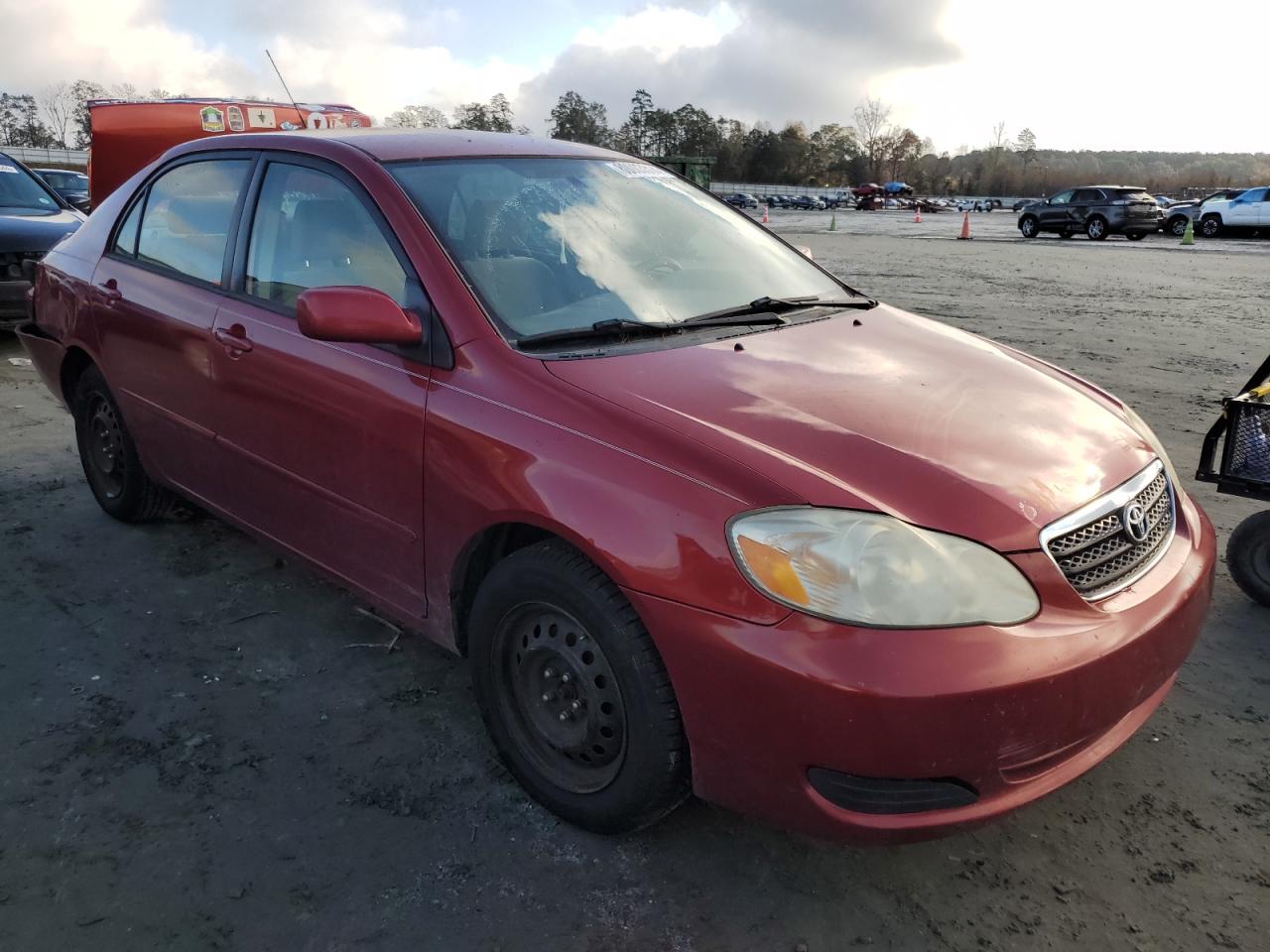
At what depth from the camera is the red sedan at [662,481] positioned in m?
1.85

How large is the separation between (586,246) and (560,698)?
1332 mm

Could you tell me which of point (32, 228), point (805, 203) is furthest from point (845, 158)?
point (32, 228)

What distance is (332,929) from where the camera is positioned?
2018 mm

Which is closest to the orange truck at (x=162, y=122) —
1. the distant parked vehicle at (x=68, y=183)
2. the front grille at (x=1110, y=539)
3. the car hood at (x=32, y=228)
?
the distant parked vehicle at (x=68, y=183)

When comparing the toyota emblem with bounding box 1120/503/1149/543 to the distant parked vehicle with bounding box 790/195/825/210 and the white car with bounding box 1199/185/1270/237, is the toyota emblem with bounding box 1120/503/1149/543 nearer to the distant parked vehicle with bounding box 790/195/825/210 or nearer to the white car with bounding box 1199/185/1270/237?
the white car with bounding box 1199/185/1270/237

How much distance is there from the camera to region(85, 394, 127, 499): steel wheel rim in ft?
13.2

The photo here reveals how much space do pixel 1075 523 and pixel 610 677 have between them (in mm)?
1081

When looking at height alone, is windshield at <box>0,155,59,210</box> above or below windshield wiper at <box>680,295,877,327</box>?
above

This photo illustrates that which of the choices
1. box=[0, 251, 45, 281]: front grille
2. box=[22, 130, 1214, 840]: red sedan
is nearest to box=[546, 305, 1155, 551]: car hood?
box=[22, 130, 1214, 840]: red sedan

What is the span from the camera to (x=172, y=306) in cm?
339

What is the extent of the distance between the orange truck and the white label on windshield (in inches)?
421

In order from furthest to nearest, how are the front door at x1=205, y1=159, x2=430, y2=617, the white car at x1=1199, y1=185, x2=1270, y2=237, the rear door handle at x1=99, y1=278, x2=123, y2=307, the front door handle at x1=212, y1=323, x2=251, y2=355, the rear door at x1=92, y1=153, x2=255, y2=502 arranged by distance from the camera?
the white car at x1=1199, y1=185, x2=1270, y2=237
the rear door handle at x1=99, y1=278, x2=123, y2=307
the rear door at x1=92, y1=153, x2=255, y2=502
the front door handle at x1=212, y1=323, x2=251, y2=355
the front door at x1=205, y1=159, x2=430, y2=617

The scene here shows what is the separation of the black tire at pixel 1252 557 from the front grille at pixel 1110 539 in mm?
1411

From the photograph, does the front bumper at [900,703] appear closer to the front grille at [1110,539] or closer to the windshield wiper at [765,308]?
the front grille at [1110,539]
